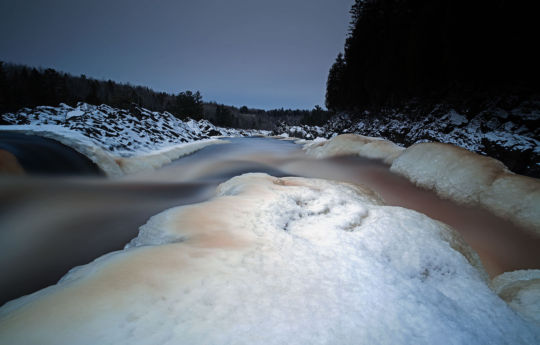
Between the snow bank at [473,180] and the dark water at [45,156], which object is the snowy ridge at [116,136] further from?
the snow bank at [473,180]

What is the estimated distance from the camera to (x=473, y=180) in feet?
17.4

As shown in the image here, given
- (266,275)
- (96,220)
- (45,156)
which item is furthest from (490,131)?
(45,156)

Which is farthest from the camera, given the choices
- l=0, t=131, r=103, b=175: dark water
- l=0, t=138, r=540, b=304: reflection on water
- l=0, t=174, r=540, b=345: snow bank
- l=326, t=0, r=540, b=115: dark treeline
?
l=326, t=0, r=540, b=115: dark treeline

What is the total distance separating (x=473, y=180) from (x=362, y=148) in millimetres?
5130

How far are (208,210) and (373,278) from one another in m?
2.06

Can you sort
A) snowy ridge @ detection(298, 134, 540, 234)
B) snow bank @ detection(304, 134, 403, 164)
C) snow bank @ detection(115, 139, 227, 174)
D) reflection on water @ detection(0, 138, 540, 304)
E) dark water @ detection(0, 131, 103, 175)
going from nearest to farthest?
1. reflection on water @ detection(0, 138, 540, 304)
2. snowy ridge @ detection(298, 134, 540, 234)
3. dark water @ detection(0, 131, 103, 175)
4. snow bank @ detection(115, 139, 227, 174)
5. snow bank @ detection(304, 134, 403, 164)

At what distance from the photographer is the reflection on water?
320cm

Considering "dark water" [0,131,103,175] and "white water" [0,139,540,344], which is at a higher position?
"dark water" [0,131,103,175]

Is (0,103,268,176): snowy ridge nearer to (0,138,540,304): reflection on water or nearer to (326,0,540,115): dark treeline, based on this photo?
(0,138,540,304): reflection on water

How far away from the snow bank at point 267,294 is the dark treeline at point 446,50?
9780mm

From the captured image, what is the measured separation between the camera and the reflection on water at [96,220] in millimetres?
3195

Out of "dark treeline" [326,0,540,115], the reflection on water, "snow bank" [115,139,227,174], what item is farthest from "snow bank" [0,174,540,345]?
"dark treeline" [326,0,540,115]

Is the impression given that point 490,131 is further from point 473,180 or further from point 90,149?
point 90,149

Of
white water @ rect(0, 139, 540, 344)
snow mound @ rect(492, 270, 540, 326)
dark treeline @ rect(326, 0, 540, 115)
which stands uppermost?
dark treeline @ rect(326, 0, 540, 115)
